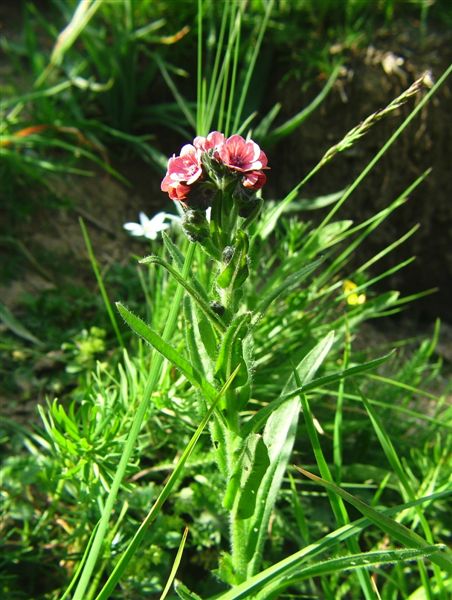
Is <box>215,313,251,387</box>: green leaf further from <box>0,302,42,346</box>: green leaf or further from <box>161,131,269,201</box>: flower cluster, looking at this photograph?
<box>0,302,42,346</box>: green leaf

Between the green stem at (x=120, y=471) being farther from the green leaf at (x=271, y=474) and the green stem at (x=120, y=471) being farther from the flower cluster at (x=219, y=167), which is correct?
the green leaf at (x=271, y=474)

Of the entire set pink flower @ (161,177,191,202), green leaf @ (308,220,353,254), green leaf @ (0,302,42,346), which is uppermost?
green leaf @ (0,302,42,346)

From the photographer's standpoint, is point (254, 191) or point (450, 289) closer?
point (254, 191)

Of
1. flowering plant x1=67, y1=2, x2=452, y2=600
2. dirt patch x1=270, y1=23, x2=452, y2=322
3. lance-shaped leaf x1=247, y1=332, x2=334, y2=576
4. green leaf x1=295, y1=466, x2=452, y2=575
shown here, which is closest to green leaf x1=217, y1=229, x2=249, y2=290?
Result: flowering plant x1=67, y1=2, x2=452, y2=600

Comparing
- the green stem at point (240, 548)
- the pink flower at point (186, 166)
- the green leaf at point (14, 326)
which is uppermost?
the green leaf at point (14, 326)

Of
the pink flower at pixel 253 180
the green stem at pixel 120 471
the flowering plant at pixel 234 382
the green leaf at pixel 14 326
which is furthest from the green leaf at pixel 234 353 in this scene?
the green leaf at pixel 14 326

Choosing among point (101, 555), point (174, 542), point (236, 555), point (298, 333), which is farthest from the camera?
point (298, 333)

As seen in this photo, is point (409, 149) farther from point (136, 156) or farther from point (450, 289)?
point (136, 156)

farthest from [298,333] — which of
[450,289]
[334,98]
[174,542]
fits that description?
[450,289]

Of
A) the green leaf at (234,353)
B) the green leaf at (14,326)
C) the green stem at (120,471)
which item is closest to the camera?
the green stem at (120,471)
